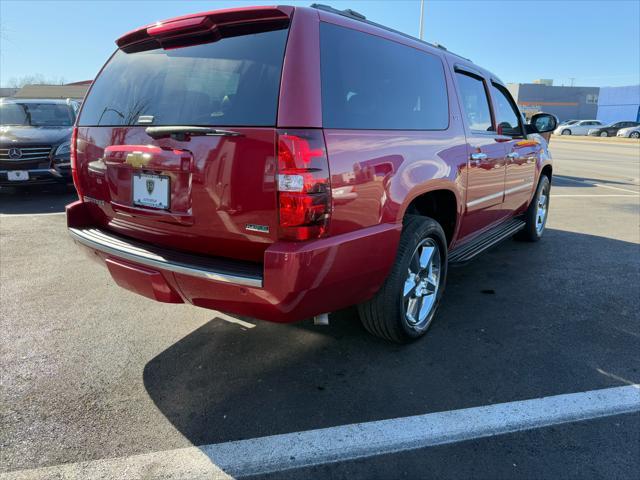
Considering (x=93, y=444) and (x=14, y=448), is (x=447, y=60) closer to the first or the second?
(x=93, y=444)

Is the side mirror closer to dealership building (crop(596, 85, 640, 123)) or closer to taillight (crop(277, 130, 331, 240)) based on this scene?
taillight (crop(277, 130, 331, 240))

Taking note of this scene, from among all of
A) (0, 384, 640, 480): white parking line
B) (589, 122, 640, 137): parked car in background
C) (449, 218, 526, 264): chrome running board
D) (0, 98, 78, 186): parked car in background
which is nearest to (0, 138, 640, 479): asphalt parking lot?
(0, 384, 640, 480): white parking line

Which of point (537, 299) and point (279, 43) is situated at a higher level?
point (279, 43)

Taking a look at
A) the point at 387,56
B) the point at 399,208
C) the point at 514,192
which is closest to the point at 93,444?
the point at 399,208

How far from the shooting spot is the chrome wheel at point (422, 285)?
3.27 metres

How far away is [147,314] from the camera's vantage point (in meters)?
3.82

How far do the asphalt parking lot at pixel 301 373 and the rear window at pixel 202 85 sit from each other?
1.53 meters

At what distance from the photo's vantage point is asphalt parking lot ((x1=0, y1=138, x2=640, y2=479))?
2268 mm

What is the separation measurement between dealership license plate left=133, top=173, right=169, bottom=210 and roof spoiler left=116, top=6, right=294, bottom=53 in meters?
0.80

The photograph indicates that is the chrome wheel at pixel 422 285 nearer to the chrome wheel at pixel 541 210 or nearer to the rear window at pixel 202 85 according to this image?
the rear window at pixel 202 85

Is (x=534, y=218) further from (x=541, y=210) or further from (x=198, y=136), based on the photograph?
(x=198, y=136)

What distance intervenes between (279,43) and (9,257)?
4.40 metres

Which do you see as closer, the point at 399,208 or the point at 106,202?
the point at 399,208

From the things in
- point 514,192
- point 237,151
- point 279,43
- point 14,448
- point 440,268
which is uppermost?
point 279,43
